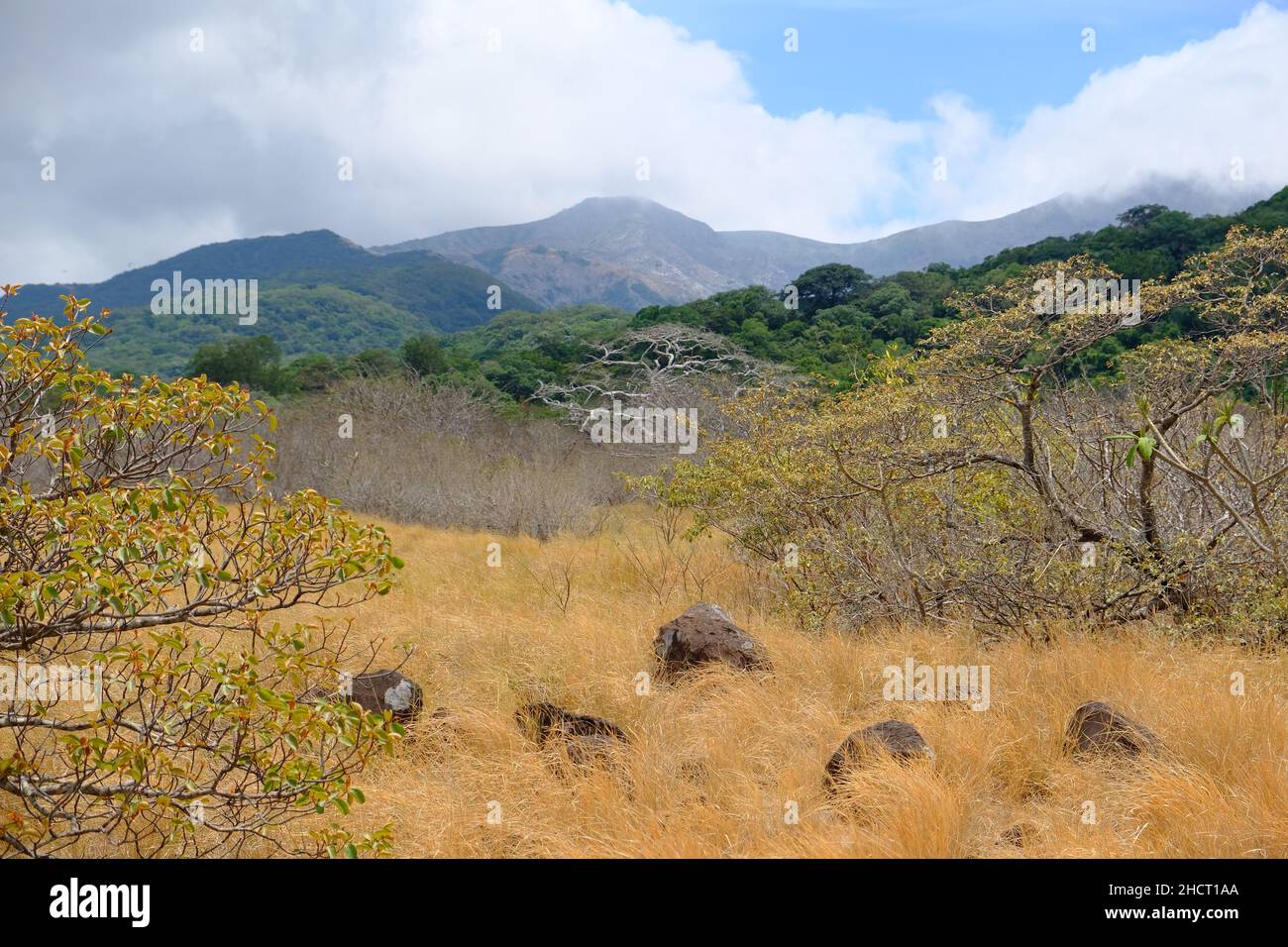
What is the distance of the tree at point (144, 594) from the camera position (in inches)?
108

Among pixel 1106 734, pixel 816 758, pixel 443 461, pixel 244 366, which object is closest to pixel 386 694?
pixel 816 758

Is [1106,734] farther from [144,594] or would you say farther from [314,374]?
[314,374]

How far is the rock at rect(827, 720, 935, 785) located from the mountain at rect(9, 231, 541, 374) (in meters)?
28.3

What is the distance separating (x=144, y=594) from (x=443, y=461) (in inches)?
569

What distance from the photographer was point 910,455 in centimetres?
606

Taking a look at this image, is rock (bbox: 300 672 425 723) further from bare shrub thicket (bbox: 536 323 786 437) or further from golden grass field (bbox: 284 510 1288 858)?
bare shrub thicket (bbox: 536 323 786 437)

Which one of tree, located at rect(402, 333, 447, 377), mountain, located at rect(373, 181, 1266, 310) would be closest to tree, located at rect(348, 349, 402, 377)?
tree, located at rect(402, 333, 447, 377)

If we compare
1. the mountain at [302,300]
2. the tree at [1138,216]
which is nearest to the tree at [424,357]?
the mountain at [302,300]

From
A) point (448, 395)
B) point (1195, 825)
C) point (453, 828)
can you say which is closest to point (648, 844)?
point (453, 828)

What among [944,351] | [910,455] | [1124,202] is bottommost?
[910,455]

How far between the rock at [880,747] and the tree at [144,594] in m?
1.87

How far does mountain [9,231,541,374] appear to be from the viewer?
147 ft

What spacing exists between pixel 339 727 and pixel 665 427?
13605 mm

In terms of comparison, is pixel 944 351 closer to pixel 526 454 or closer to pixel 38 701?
pixel 38 701
